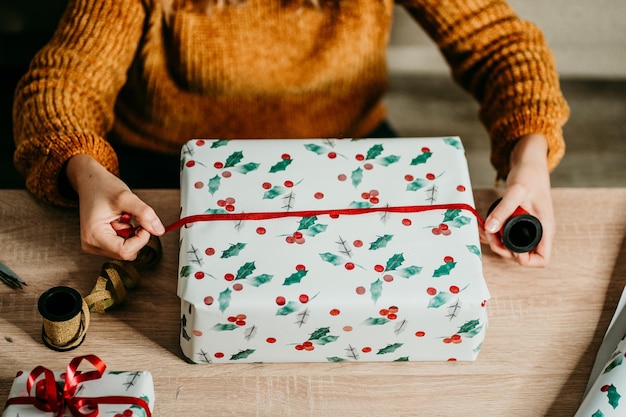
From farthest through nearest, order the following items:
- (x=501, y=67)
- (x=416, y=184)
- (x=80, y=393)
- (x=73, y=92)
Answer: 1. (x=501, y=67)
2. (x=73, y=92)
3. (x=416, y=184)
4. (x=80, y=393)

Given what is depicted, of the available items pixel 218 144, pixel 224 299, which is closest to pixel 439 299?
pixel 224 299

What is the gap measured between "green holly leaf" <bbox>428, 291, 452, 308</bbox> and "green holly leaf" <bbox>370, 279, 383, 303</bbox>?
0.06 metres

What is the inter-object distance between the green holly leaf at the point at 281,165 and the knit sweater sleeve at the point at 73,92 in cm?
26

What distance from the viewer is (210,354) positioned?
2.77 ft

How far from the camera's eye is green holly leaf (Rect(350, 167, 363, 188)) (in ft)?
2.92

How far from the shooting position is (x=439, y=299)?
0.80 metres

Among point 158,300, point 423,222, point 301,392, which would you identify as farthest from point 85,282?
point 423,222

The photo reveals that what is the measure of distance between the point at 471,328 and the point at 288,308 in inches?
8.8

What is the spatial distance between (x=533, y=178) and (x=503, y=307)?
190mm

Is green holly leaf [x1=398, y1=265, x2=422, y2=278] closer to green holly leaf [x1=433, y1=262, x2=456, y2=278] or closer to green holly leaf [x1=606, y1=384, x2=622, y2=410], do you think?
green holly leaf [x1=433, y1=262, x2=456, y2=278]

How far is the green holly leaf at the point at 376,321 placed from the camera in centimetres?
81

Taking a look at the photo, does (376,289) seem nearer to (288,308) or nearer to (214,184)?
(288,308)

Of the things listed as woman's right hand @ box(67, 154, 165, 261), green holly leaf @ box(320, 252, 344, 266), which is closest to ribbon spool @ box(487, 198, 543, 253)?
green holly leaf @ box(320, 252, 344, 266)

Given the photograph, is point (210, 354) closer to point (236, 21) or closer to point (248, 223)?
point (248, 223)
